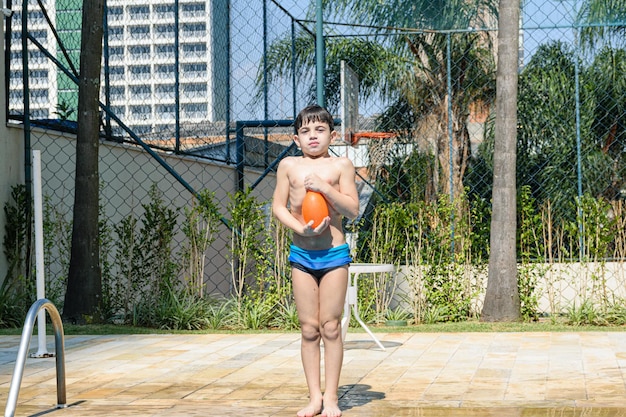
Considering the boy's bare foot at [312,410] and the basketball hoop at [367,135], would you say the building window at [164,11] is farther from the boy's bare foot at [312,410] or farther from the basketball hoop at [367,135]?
the boy's bare foot at [312,410]

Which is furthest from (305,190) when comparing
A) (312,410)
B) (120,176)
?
(120,176)

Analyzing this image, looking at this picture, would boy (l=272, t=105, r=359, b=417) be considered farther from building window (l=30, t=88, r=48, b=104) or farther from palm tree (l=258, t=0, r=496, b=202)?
building window (l=30, t=88, r=48, b=104)

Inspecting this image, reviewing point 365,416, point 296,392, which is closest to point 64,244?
point 296,392

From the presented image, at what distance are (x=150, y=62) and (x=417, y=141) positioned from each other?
375 cm

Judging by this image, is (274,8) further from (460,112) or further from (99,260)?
(99,260)

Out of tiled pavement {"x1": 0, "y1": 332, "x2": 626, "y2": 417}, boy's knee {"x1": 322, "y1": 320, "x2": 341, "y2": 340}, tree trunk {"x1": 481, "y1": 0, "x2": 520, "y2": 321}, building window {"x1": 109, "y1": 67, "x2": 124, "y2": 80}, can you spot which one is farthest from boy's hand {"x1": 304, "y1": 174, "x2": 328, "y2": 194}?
building window {"x1": 109, "y1": 67, "x2": 124, "y2": 80}

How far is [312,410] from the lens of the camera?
13.8 feet

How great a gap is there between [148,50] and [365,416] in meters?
7.91

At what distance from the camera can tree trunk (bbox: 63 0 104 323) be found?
812 centimetres

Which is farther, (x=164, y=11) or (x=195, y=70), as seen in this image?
(x=195, y=70)

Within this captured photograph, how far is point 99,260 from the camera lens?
329 inches

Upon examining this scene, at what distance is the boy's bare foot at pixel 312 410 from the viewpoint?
166 inches

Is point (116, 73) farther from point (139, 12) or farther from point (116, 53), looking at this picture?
point (139, 12)

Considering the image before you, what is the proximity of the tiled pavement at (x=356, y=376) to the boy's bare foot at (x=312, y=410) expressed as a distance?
16 centimetres
